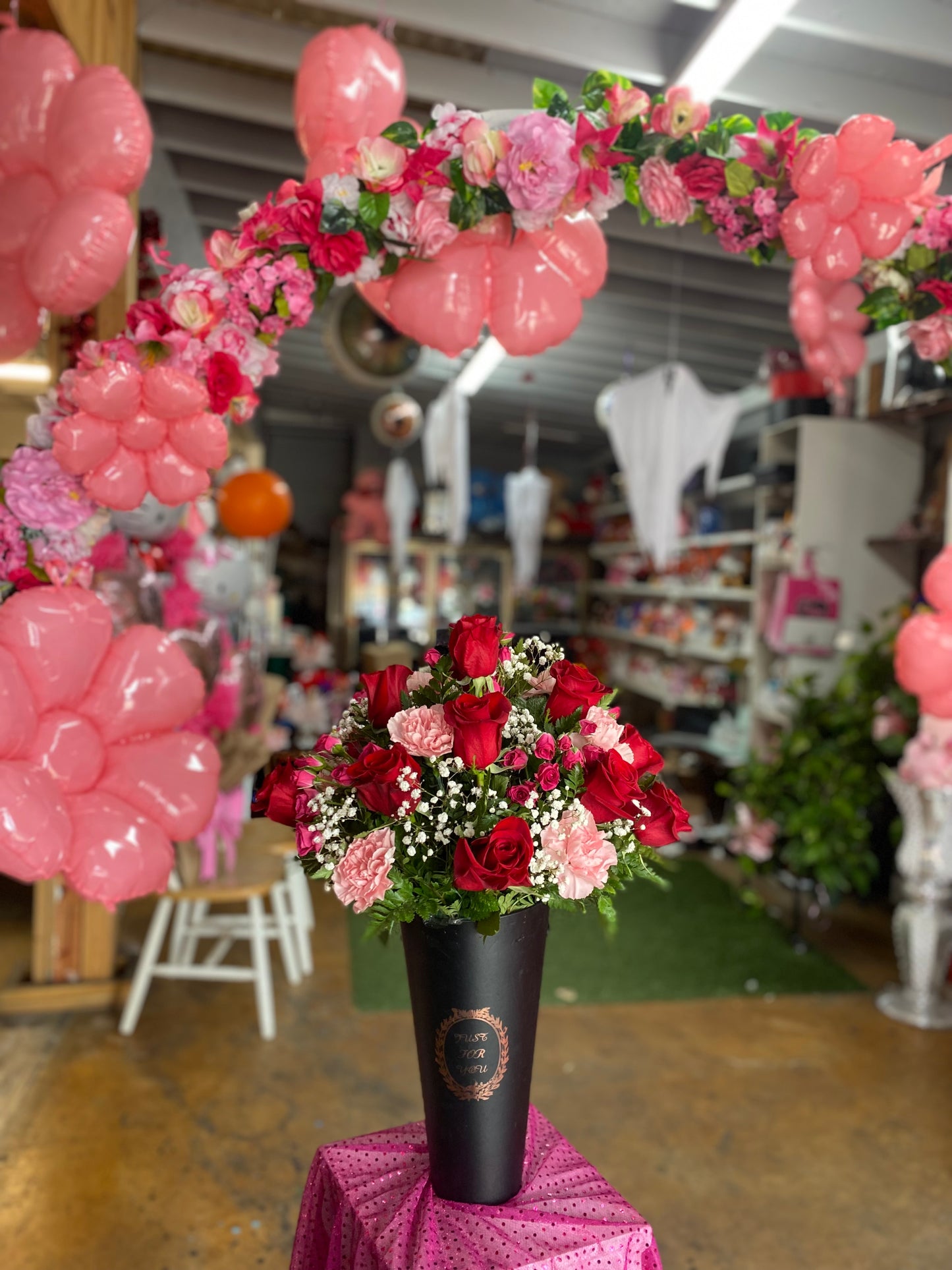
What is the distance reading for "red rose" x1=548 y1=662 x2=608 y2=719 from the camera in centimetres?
124

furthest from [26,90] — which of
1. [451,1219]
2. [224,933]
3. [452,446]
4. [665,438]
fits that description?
[452,446]

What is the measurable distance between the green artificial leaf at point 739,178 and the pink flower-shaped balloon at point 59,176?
112 cm

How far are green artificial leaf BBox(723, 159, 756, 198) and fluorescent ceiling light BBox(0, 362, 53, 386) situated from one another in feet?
5.90

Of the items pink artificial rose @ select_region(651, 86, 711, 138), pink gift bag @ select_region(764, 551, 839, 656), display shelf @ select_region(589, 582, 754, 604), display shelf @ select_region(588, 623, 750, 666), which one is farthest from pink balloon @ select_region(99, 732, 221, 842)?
display shelf @ select_region(589, 582, 754, 604)

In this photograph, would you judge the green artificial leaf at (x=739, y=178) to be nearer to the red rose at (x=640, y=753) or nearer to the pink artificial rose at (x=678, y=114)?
the pink artificial rose at (x=678, y=114)

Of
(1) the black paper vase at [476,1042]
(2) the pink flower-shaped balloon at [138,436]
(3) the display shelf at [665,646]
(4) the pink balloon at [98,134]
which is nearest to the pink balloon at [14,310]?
(4) the pink balloon at [98,134]

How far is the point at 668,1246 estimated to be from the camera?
2.12 metres

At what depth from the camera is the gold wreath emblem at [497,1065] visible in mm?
1230

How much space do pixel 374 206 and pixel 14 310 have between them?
29.7 inches

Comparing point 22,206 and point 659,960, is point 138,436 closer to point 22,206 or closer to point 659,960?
point 22,206

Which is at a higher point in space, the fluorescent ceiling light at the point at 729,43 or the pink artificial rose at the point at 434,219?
the fluorescent ceiling light at the point at 729,43

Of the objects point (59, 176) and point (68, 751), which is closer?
point (68, 751)

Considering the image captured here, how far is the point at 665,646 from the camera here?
24.0ft

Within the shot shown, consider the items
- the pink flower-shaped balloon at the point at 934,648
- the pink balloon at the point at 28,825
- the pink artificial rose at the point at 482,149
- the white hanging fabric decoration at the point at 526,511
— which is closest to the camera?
the pink balloon at the point at 28,825
